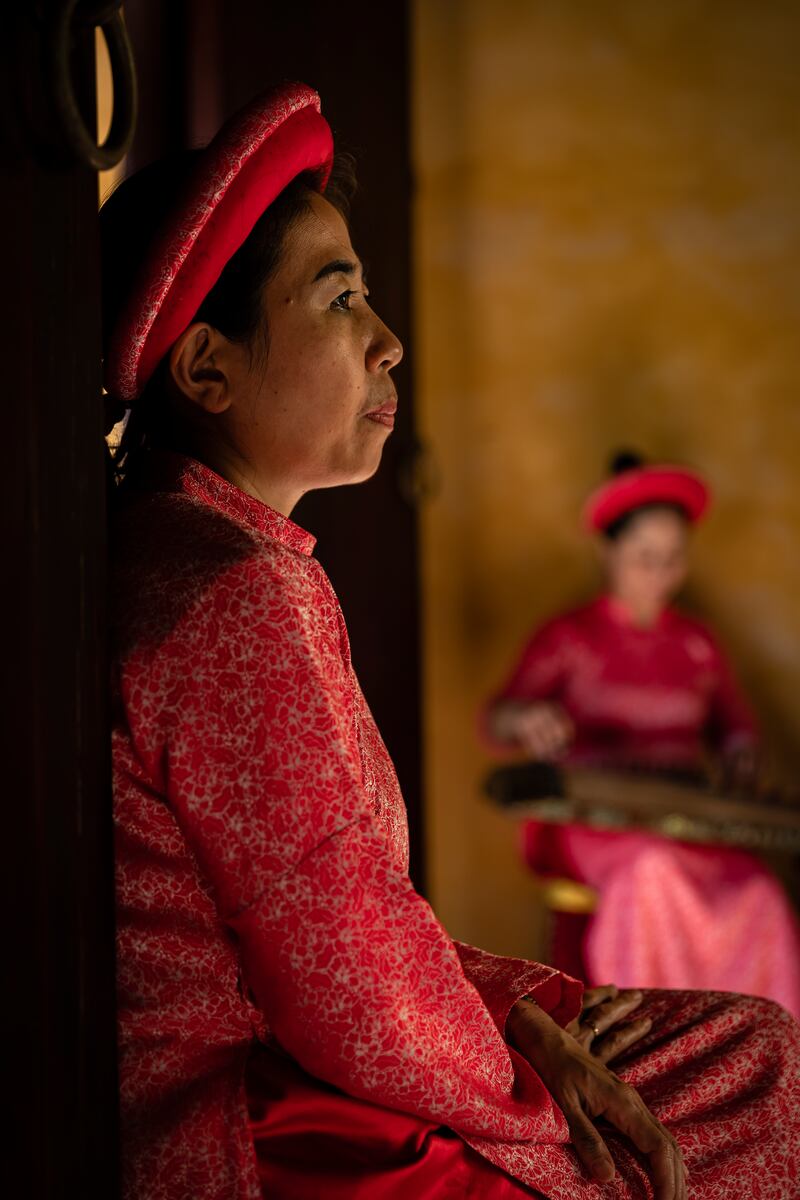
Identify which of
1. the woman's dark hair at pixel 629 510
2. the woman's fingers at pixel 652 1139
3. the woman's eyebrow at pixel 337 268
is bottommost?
the woman's fingers at pixel 652 1139

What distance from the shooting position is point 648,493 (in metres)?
3.22

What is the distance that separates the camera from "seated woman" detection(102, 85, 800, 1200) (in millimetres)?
962

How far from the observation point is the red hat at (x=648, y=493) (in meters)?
3.20

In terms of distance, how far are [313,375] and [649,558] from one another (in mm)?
2188

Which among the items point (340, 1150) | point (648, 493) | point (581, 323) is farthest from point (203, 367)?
point (581, 323)

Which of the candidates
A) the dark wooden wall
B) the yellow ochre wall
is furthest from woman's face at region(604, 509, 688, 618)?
the dark wooden wall

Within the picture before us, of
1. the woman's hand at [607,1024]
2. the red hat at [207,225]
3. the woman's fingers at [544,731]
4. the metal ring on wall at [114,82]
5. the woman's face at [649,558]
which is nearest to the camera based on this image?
the metal ring on wall at [114,82]

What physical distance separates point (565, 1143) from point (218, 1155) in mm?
288

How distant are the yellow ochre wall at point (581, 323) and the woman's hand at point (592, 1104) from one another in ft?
7.90

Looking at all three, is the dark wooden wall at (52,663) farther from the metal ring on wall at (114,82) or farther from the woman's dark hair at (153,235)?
the woman's dark hair at (153,235)

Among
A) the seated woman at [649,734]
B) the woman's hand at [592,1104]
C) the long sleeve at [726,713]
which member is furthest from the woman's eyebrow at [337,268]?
the long sleeve at [726,713]

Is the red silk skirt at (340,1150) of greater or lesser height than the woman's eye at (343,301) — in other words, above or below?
below

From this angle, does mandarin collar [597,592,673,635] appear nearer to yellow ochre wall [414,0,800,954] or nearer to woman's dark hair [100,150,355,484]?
yellow ochre wall [414,0,800,954]

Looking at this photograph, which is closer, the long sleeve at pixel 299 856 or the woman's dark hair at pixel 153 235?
the long sleeve at pixel 299 856
